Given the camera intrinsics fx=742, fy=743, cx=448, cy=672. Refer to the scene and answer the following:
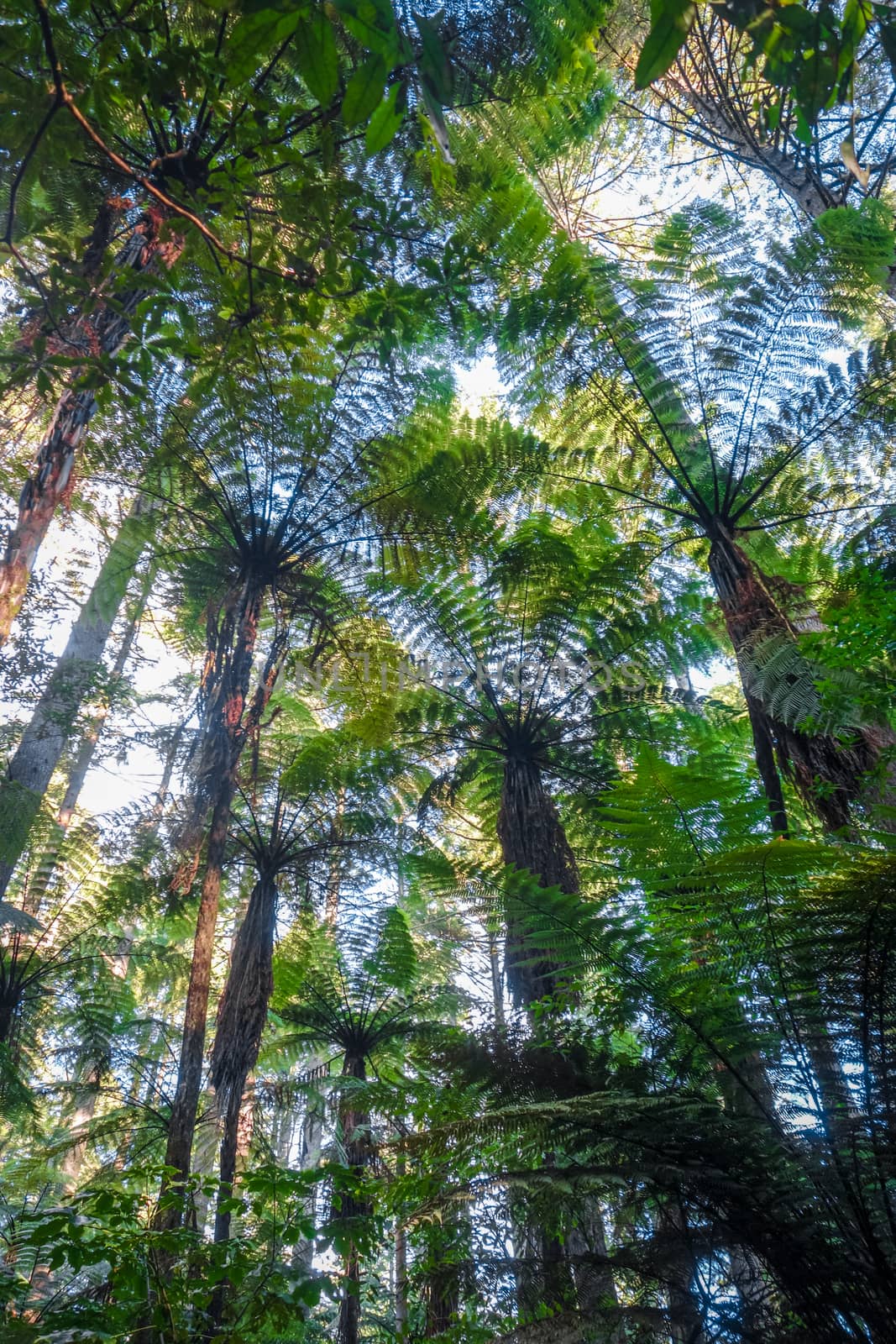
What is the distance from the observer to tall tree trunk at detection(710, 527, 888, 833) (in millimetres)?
2701

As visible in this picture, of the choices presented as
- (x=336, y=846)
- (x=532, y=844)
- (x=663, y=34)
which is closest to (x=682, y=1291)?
(x=663, y=34)

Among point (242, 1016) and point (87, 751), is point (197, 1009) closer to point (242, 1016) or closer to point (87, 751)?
point (242, 1016)

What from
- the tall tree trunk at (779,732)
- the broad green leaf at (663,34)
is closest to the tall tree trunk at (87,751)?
the tall tree trunk at (779,732)

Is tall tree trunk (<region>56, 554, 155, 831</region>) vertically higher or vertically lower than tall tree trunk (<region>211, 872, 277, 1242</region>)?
higher

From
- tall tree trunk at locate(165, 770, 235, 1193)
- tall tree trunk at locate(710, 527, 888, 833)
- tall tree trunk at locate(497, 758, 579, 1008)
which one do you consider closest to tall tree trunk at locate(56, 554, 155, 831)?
tall tree trunk at locate(165, 770, 235, 1193)

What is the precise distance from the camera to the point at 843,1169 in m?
A: 1.23

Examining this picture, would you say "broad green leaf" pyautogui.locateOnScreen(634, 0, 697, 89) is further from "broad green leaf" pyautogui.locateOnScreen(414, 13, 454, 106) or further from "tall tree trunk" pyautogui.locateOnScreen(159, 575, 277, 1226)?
"tall tree trunk" pyautogui.locateOnScreen(159, 575, 277, 1226)

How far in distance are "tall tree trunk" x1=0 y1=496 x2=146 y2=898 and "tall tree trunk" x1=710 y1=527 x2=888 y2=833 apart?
294cm

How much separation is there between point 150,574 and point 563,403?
2.63m

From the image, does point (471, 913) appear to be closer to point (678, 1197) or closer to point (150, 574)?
point (678, 1197)

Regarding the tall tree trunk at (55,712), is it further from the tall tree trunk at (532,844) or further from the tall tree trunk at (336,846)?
the tall tree trunk at (532,844)

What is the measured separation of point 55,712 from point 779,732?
4285 mm

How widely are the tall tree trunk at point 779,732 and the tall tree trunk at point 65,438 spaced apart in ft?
7.92

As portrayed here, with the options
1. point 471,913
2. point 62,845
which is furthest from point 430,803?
point 62,845
